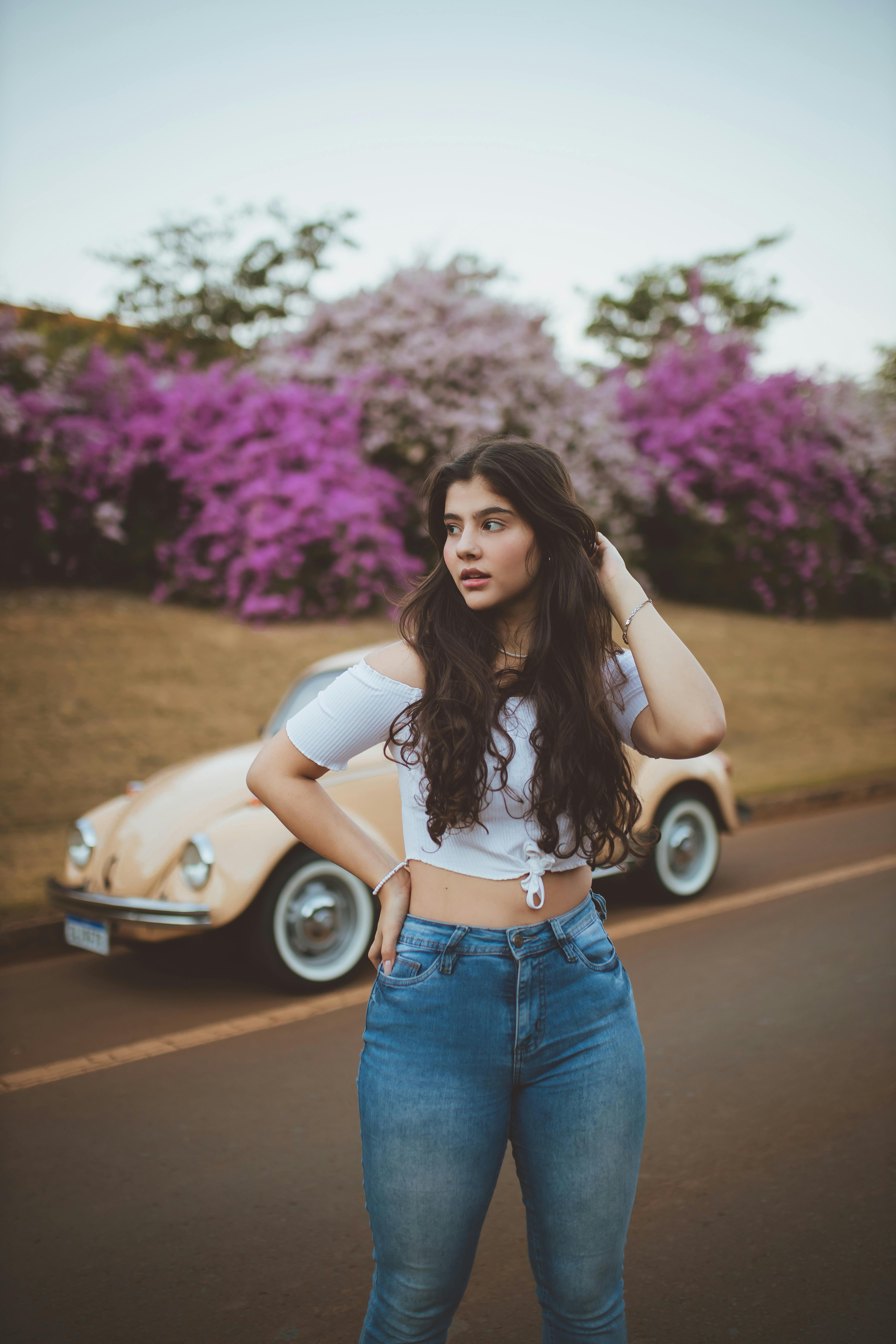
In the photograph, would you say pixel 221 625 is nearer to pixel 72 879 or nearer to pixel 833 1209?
pixel 72 879

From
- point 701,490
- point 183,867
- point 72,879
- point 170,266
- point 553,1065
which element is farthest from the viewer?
point 701,490

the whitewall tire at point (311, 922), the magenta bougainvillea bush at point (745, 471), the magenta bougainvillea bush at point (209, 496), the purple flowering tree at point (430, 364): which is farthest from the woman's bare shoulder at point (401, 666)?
the magenta bougainvillea bush at point (745, 471)

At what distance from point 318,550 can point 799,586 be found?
36.4ft

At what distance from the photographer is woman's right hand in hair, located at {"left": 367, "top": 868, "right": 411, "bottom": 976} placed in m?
1.63

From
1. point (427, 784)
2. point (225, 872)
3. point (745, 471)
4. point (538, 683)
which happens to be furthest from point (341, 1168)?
point (745, 471)

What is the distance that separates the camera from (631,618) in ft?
5.82

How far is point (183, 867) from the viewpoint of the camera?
14.9 feet

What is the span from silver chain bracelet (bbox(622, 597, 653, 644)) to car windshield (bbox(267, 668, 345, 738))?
3.82 meters

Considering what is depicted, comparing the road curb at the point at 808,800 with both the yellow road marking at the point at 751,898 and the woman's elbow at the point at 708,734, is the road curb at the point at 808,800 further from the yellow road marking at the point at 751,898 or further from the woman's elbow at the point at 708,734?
the woman's elbow at the point at 708,734

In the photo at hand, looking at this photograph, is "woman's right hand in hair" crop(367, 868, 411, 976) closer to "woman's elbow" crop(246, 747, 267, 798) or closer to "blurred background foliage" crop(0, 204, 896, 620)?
"woman's elbow" crop(246, 747, 267, 798)

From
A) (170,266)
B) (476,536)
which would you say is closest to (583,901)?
(476,536)

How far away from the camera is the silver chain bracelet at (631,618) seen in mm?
1765

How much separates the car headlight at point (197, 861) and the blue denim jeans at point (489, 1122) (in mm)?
2988

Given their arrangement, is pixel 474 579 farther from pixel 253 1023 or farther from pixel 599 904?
pixel 253 1023
